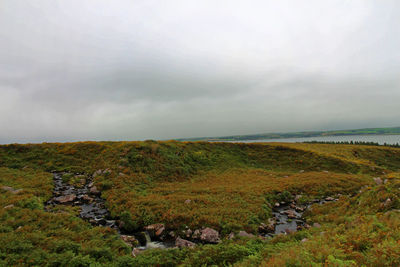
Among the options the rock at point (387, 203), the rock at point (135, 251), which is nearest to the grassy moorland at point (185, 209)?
the rock at point (387, 203)

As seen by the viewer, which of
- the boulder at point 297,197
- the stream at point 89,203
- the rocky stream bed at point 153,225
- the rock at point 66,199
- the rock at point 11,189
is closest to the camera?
the rocky stream bed at point 153,225

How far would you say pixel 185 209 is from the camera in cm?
1323

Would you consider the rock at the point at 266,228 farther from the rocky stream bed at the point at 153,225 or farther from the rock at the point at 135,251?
the rock at the point at 135,251

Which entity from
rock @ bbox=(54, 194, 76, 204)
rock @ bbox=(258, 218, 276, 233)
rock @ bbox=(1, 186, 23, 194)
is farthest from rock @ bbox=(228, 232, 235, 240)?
rock @ bbox=(1, 186, 23, 194)

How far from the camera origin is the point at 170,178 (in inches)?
888

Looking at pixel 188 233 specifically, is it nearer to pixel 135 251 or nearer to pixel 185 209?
pixel 185 209

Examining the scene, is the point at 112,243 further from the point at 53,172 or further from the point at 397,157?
the point at 397,157

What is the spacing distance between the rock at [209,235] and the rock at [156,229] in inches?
115

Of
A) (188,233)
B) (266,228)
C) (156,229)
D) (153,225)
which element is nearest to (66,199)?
(153,225)

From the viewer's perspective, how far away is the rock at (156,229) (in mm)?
10906

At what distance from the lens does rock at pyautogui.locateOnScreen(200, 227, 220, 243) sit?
399 inches

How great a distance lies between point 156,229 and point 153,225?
1.48 ft

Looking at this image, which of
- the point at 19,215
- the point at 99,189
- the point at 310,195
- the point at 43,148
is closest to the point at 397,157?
the point at 310,195

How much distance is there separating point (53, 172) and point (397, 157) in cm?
7411
